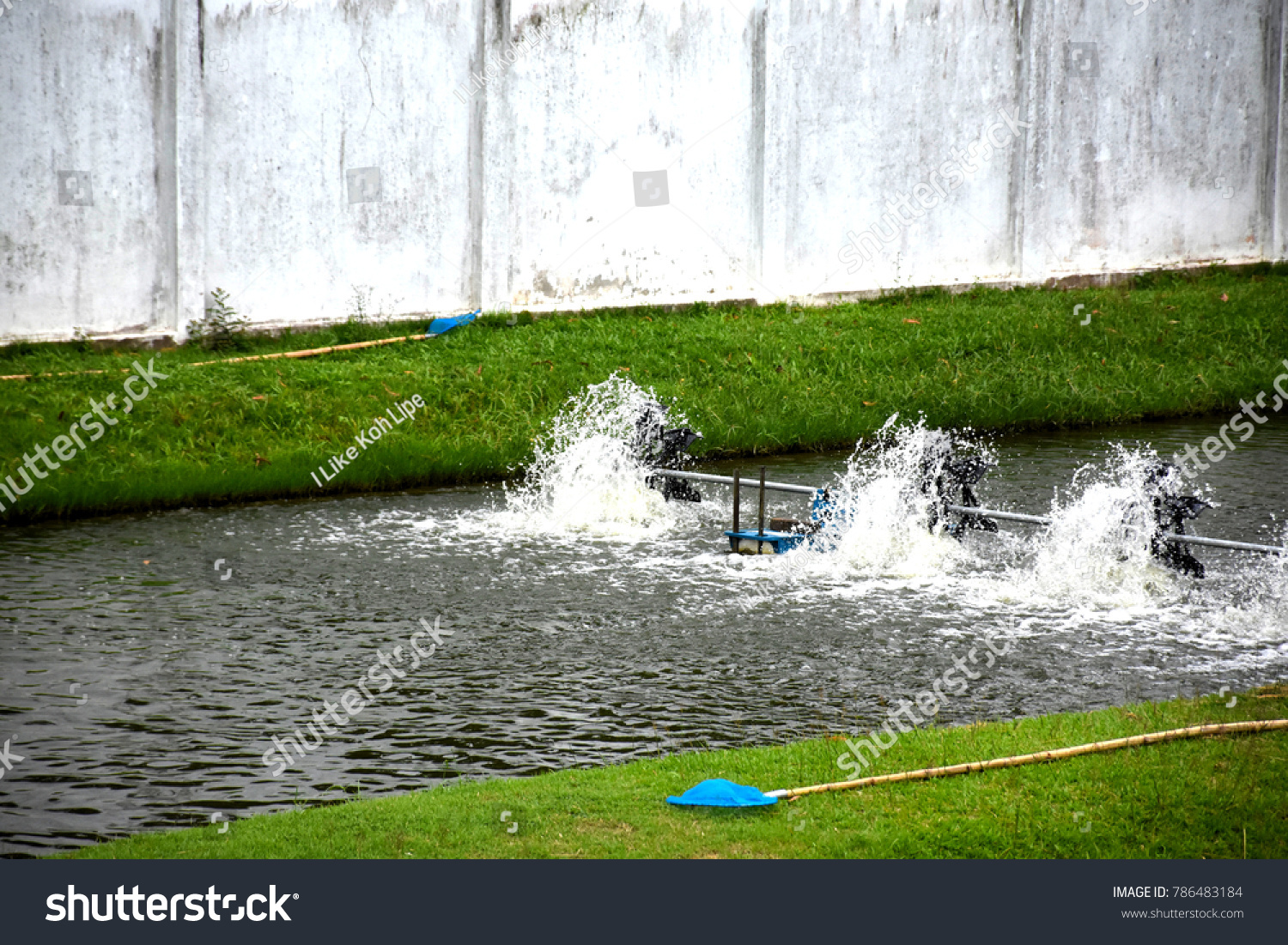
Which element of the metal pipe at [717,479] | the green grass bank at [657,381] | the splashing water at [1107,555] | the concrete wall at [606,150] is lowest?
the splashing water at [1107,555]

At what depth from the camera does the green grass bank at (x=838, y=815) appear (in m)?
5.18

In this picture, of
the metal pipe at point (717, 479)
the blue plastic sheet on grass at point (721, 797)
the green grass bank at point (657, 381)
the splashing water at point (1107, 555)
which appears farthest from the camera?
the green grass bank at point (657, 381)

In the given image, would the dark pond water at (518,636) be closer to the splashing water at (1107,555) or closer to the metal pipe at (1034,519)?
the splashing water at (1107,555)

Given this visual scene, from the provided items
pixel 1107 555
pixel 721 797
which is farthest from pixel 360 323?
pixel 721 797

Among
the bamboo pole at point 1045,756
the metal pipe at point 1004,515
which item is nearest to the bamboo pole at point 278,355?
the metal pipe at point 1004,515

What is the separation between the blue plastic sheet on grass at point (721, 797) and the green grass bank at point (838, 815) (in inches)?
1.7

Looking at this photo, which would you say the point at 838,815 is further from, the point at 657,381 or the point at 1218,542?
the point at 657,381

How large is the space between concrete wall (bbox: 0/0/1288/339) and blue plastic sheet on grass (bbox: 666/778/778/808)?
11257 mm

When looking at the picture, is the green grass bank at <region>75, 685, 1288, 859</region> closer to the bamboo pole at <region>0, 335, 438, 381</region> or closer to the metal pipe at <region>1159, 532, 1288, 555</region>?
the metal pipe at <region>1159, 532, 1288, 555</region>

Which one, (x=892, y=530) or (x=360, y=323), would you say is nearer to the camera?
(x=892, y=530)

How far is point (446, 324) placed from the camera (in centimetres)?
1662

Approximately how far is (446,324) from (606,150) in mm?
2956

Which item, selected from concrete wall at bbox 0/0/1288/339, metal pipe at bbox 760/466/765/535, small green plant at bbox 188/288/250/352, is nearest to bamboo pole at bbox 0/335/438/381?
small green plant at bbox 188/288/250/352

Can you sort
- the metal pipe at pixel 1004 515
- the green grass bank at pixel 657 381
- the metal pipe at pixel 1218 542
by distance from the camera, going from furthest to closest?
the green grass bank at pixel 657 381
the metal pipe at pixel 1004 515
the metal pipe at pixel 1218 542
